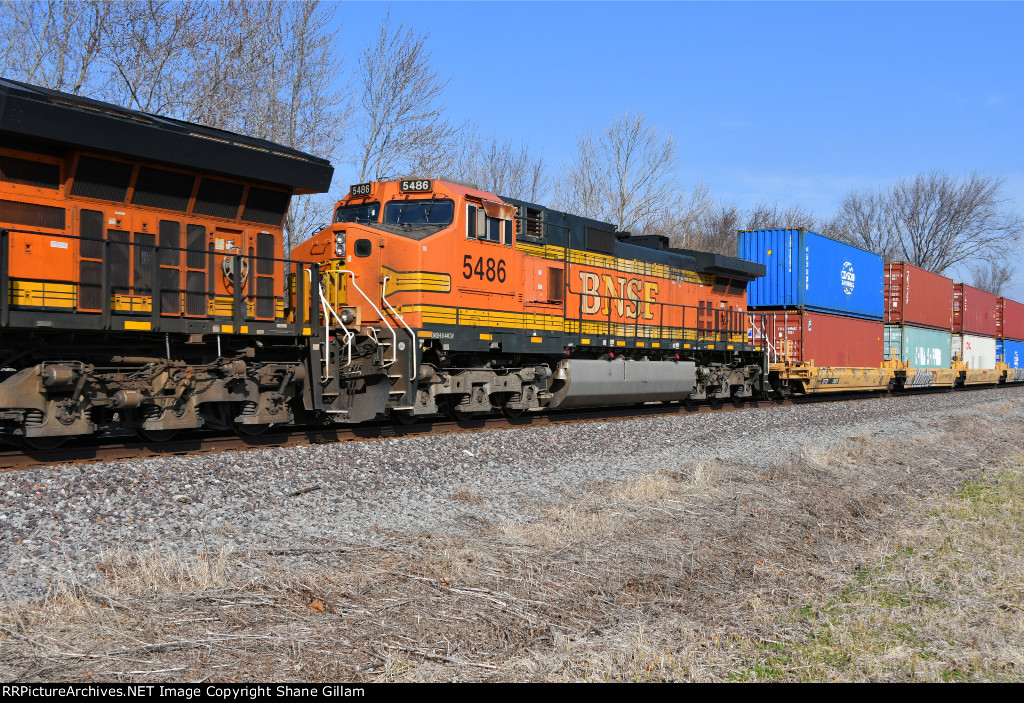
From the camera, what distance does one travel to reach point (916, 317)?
1200 inches

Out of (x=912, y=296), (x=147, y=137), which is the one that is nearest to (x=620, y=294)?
(x=147, y=137)

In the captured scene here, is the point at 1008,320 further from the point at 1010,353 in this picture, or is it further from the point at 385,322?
the point at 385,322

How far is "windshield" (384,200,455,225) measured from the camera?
13.4 m

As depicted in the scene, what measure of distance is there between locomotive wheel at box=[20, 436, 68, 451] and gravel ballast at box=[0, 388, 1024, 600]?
1.49m

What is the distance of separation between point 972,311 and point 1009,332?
7.31 meters

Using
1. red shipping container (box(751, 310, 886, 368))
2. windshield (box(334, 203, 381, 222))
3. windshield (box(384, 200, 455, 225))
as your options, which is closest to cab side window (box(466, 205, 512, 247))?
windshield (box(384, 200, 455, 225))

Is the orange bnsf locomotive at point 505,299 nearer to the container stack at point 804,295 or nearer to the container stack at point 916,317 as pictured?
the container stack at point 804,295

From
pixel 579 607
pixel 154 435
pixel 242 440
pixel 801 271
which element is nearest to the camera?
pixel 579 607

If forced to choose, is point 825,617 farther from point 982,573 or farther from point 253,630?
point 253,630

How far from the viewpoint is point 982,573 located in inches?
217

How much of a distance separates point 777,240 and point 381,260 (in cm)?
1440

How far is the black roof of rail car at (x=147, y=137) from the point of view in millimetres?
8570

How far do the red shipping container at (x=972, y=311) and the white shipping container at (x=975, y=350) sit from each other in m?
0.26

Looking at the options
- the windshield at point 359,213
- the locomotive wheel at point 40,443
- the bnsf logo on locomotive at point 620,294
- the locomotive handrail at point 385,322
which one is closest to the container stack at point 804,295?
the bnsf logo on locomotive at point 620,294
